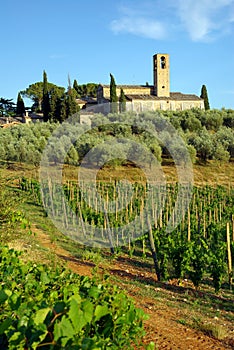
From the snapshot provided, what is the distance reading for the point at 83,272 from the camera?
9773 millimetres

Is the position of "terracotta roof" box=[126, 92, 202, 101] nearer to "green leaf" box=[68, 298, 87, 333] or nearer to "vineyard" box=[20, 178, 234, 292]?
"vineyard" box=[20, 178, 234, 292]

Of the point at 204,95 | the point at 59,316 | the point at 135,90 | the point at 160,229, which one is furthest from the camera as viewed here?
the point at 135,90

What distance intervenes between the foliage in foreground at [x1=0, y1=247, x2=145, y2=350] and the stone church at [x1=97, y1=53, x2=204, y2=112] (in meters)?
48.2

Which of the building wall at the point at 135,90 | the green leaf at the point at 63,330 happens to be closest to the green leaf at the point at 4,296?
the green leaf at the point at 63,330

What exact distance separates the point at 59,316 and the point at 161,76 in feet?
180

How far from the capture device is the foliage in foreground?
2.11 meters

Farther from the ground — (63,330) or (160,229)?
(63,330)

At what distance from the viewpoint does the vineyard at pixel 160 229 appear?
9.94m

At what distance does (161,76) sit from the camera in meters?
54.8

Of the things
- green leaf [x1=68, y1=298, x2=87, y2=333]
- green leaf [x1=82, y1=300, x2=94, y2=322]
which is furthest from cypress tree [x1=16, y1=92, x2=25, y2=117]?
green leaf [x1=68, y1=298, x2=87, y2=333]

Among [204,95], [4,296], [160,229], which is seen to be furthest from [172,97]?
[4,296]

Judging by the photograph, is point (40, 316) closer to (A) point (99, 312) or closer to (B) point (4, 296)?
(A) point (99, 312)

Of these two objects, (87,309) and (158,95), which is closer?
(87,309)

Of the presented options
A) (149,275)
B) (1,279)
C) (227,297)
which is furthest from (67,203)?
(1,279)
